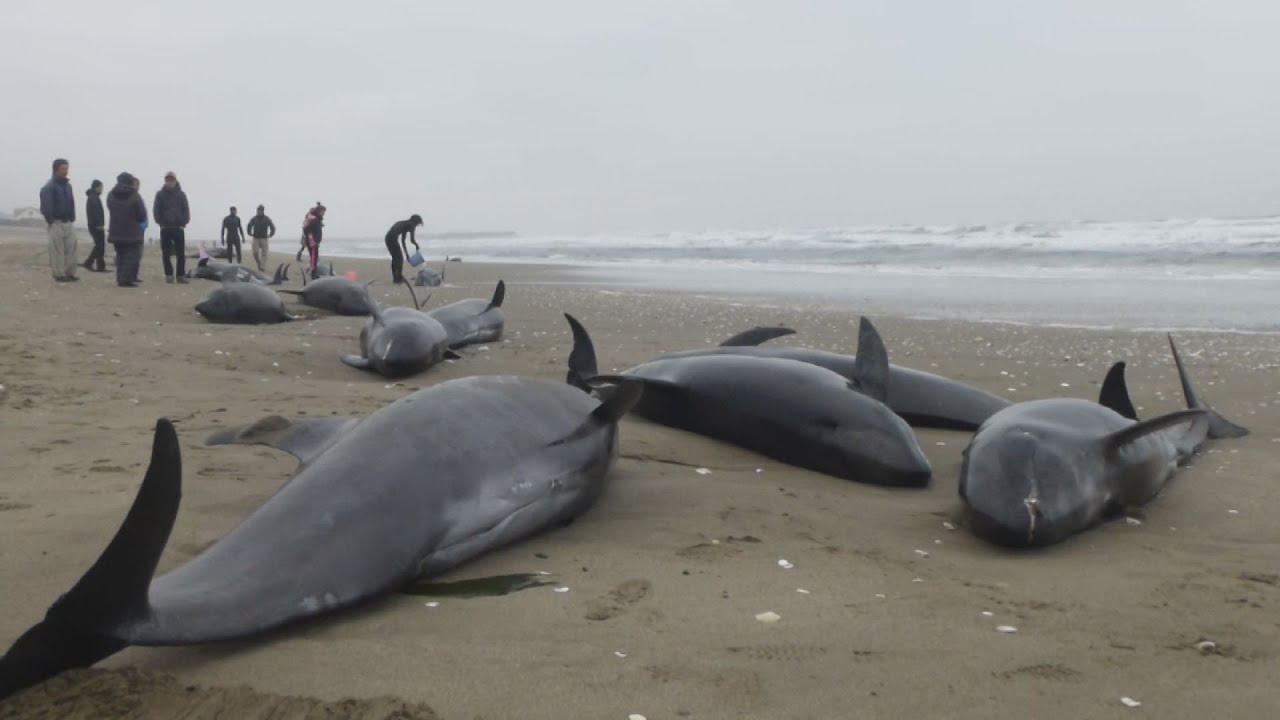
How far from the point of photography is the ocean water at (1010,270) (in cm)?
1537

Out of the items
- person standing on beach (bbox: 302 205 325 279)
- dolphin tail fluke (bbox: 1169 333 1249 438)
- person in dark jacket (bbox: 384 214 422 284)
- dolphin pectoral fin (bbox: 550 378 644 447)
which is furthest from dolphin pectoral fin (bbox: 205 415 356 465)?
person standing on beach (bbox: 302 205 325 279)

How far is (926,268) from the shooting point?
97.0 feet

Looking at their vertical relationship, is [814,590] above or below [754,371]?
below

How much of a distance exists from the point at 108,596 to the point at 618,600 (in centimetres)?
144

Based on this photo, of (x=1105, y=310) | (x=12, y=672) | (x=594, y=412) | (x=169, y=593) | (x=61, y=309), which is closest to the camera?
(x=12, y=672)

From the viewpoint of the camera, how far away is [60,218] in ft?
56.8

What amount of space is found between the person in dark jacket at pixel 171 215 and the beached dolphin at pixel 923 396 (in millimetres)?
14722

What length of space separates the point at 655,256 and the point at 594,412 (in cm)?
3902

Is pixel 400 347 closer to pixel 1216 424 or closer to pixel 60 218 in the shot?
pixel 1216 424

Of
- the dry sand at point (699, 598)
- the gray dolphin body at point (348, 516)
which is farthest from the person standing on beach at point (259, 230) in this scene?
the gray dolphin body at point (348, 516)

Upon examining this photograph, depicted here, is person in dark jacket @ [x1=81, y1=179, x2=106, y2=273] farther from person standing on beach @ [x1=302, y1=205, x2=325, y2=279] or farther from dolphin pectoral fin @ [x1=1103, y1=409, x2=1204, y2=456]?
dolphin pectoral fin @ [x1=1103, y1=409, x2=1204, y2=456]

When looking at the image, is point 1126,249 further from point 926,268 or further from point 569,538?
point 569,538

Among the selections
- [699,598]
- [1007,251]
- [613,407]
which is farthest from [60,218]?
[1007,251]

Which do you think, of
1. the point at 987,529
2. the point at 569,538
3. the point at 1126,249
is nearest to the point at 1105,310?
the point at 987,529
